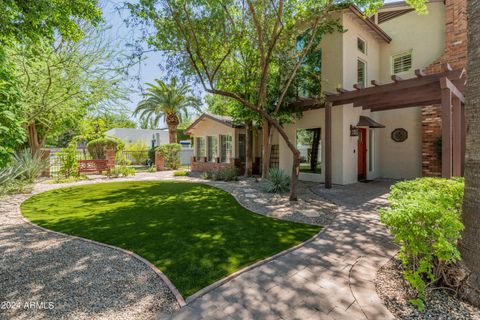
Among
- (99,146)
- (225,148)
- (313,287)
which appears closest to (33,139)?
(99,146)

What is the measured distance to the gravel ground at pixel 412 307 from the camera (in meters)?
2.47

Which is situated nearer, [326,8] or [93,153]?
[326,8]

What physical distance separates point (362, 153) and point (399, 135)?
2.22 m

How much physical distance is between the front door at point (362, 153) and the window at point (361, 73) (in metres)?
2.26

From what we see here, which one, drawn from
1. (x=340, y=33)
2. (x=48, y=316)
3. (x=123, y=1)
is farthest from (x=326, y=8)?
(x=48, y=316)

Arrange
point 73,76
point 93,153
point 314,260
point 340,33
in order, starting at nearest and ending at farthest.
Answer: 1. point 314,260
2. point 340,33
3. point 73,76
4. point 93,153

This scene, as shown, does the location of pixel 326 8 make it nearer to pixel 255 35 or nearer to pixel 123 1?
pixel 255 35

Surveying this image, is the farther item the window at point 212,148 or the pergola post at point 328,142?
the window at point 212,148

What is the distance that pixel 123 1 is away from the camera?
746cm

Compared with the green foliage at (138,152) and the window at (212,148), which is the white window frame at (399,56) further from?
the green foliage at (138,152)

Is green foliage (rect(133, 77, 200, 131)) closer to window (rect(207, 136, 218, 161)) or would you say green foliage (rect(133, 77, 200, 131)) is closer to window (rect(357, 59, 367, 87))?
window (rect(207, 136, 218, 161))

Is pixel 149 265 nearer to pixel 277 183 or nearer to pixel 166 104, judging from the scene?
pixel 277 183

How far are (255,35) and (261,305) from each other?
31.2 ft

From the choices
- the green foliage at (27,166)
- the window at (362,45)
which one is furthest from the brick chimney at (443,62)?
the green foliage at (27,166)
